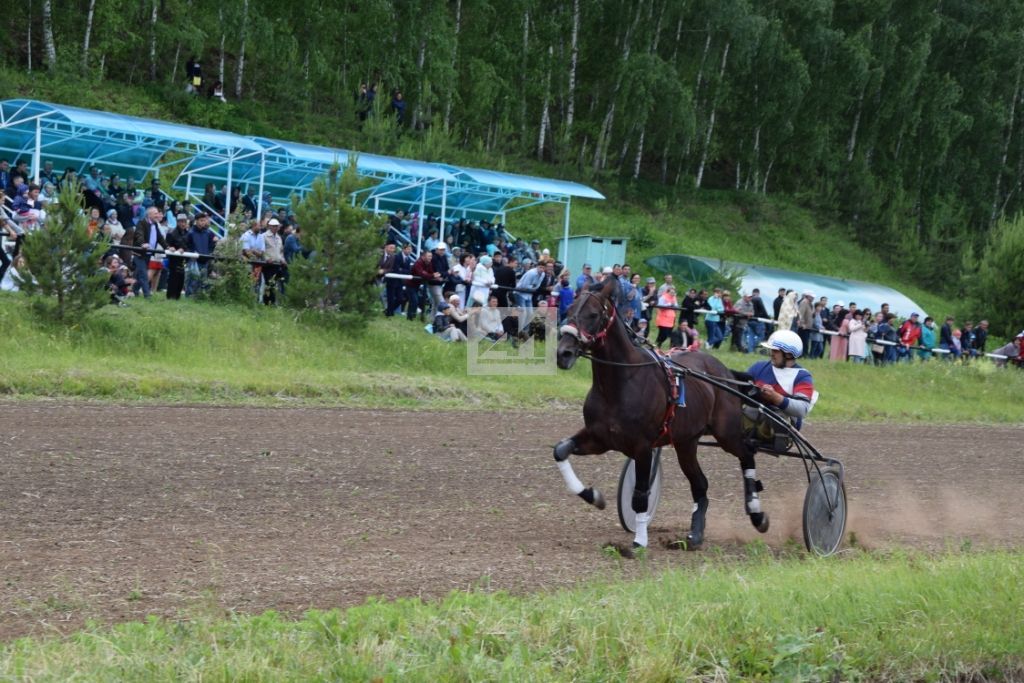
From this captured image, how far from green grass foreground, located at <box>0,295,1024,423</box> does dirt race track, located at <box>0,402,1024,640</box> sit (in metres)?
0.90

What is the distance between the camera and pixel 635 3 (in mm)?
41812

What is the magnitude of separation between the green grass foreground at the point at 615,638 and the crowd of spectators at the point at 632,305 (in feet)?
25.2

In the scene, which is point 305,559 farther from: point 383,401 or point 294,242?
point 294,242

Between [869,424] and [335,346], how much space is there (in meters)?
8.34

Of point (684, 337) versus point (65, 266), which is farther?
point (684, 337)

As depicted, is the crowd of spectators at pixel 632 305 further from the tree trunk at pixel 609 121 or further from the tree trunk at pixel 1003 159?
the tree trunk at pixel 1003 159

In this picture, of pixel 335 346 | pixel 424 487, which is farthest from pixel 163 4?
pixel 424 487

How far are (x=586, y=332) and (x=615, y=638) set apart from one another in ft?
9.71

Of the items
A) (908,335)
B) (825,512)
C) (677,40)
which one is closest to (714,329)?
(908,335)

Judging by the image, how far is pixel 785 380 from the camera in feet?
30.9

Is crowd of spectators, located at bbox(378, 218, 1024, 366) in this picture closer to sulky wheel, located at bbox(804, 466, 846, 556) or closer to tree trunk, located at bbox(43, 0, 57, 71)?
sulky wheel, located at bbox(804, 466, 846, 556)

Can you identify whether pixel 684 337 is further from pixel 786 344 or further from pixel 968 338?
pixel 968 338

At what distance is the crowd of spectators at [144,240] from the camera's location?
54.2ft

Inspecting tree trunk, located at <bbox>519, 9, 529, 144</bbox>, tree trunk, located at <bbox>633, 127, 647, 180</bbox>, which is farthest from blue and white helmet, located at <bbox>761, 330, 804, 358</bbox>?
tree trunk, located at <bbox>633, 127, 647, 180</bbox>
